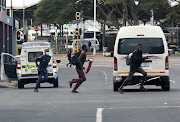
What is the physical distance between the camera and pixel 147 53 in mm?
18719

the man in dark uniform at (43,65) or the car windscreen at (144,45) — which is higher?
the car windscreen at (144,45)

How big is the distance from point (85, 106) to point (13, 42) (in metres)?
36.4

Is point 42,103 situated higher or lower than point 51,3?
lower

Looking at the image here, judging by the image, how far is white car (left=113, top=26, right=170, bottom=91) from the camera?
18.6m

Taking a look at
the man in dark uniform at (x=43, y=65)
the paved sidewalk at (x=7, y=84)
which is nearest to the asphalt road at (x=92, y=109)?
the man in dark uniform at (x=43, y=65)

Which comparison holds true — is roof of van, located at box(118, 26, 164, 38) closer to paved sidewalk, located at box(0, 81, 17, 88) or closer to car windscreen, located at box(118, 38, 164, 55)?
car windscreen, located at box(118, 38, 164, 55)

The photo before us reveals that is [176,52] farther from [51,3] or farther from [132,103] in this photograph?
[132,103]

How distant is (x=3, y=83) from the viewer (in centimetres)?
2702

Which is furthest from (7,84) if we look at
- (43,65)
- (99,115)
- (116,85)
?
(99,115)

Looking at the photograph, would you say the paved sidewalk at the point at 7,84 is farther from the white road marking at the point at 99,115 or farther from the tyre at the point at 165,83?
the white road marking at the point at 99,115

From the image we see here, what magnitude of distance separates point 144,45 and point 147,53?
1.05ft

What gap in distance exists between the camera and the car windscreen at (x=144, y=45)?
1869 centimetres

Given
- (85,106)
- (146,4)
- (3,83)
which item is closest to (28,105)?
(85,106)

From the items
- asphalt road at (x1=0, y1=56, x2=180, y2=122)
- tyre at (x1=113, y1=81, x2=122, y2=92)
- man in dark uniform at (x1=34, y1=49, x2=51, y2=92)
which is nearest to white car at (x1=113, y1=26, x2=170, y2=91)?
tyre at (x1=113, y1=81, x2=122, y2=92)
